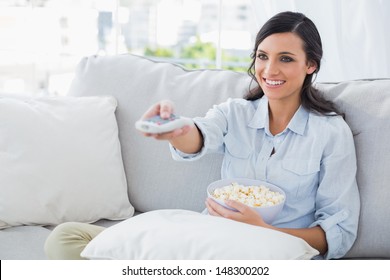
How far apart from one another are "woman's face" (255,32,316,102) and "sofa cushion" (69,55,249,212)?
0.25 m

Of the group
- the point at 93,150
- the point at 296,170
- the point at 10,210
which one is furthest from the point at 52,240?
the point at 296,170

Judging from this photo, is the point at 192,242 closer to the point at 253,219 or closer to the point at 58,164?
the point at 253,219

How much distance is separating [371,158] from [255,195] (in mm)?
393

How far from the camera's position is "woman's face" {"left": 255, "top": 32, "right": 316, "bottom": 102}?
1.57m

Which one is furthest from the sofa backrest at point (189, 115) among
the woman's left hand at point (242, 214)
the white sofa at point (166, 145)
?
the woman's left hand at point (242, 214)

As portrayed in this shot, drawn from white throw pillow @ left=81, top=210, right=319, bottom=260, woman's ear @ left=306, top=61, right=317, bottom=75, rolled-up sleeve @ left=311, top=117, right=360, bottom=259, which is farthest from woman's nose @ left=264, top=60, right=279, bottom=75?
white throw pillow @ left=81, top=210, right=319, bottom=260

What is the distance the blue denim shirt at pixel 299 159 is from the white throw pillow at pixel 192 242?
29 centimetres

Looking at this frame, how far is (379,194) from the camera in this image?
1.56 m

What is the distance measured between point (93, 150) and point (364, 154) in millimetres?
885

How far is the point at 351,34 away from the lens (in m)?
2.25

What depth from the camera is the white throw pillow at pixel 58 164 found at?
168 cm

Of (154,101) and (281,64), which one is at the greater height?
(281,64)

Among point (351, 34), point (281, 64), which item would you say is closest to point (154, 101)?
point (281, 64)

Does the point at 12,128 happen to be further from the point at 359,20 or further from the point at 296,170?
the point at 359,20
